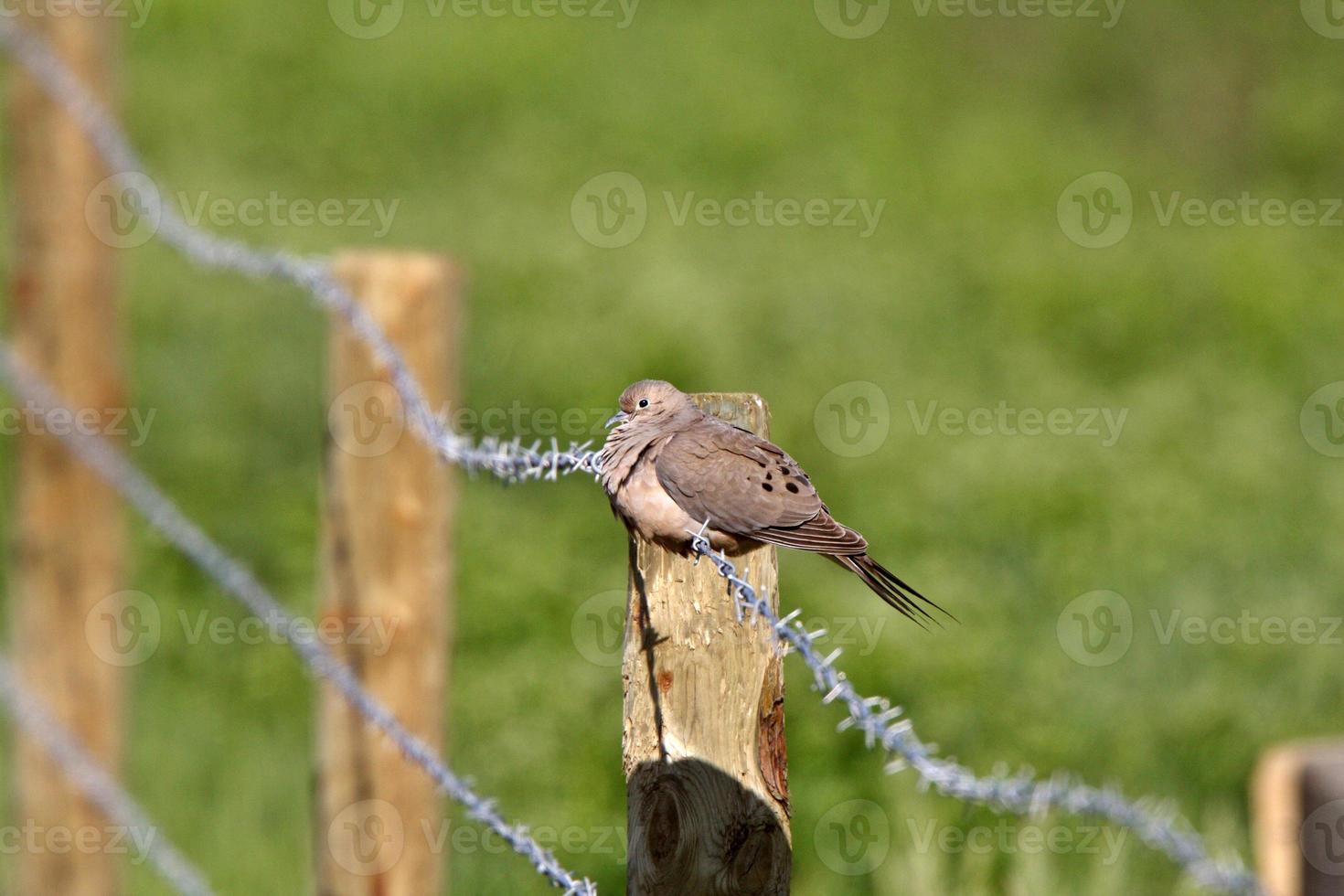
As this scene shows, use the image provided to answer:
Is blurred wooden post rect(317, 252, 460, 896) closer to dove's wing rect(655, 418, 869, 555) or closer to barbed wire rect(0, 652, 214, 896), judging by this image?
barbed wire rect(0, 652, 214, 896)

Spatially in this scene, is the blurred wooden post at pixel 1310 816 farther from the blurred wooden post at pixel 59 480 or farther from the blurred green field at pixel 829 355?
the blurred wooden post at pixel 59 480

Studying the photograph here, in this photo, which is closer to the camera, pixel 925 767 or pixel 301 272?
pixel 925 767

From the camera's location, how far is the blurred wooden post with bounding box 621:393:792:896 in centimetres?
224

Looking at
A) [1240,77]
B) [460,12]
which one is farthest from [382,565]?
[1240,77]

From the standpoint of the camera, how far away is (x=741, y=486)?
7.94 ft

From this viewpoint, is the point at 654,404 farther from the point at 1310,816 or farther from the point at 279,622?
the point at 1310,816

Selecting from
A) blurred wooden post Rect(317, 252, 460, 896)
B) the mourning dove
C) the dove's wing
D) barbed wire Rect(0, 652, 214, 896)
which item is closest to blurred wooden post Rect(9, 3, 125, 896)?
barbed wire Rect(0, 652, 214, 896)

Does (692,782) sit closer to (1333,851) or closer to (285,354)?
(1333,851)

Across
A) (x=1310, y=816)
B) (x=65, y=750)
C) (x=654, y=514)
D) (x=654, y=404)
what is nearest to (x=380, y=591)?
(x=654, y=404)

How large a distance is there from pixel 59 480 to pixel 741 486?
2691 millimetres

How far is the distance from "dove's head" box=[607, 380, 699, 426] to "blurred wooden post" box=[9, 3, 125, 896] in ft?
7.40

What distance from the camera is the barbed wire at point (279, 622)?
261 cm

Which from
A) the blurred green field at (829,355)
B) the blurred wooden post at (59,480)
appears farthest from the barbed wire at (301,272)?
the blurred green field at (829,355)

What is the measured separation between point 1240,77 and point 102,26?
15.0 meters
